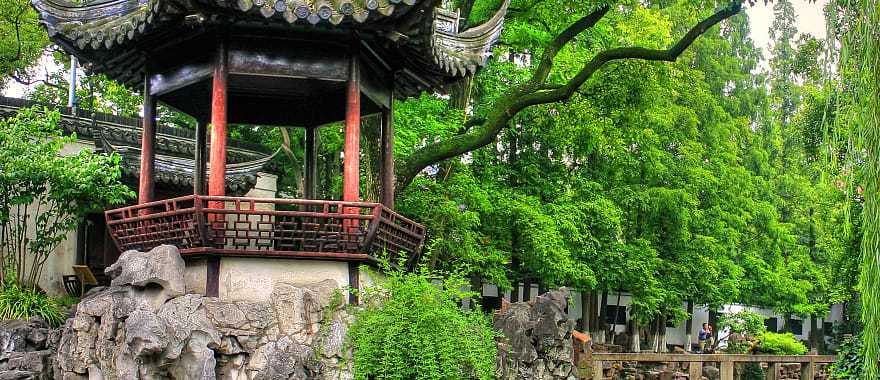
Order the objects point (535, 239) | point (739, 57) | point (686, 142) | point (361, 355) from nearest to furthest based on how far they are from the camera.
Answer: point (361, 355), point (535, 239), point (686, 142), point (739, 57)

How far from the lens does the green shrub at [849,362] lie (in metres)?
13.9

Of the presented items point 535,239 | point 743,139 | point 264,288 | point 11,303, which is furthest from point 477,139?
point 743,139

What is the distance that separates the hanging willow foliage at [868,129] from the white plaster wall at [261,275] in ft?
14.6

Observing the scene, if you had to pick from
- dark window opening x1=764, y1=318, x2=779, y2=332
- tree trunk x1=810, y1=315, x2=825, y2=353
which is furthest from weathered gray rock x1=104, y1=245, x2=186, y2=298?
dark window opening x1=764, y1=318, x2=779, y2=332

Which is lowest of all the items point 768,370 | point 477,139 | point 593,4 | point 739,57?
point 768,370

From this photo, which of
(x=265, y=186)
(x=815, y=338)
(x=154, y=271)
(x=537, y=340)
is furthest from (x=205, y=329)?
(x=815, y=338)

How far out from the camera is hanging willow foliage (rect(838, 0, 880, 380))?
25.1 feet

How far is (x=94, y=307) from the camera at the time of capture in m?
8.95

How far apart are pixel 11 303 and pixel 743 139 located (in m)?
20.7

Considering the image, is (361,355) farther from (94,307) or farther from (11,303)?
(11,303)

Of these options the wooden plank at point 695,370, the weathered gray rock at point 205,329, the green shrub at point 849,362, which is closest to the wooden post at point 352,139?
the weathered gray rock at point 205,329

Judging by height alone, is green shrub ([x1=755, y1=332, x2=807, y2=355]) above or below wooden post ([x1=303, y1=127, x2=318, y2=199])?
below

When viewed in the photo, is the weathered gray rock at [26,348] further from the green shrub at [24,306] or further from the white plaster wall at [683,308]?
the white plaster wall at [683,308]

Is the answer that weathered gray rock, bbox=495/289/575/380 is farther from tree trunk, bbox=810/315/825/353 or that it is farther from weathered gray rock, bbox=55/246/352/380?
tree trunk, bbox=810/315/825/353
